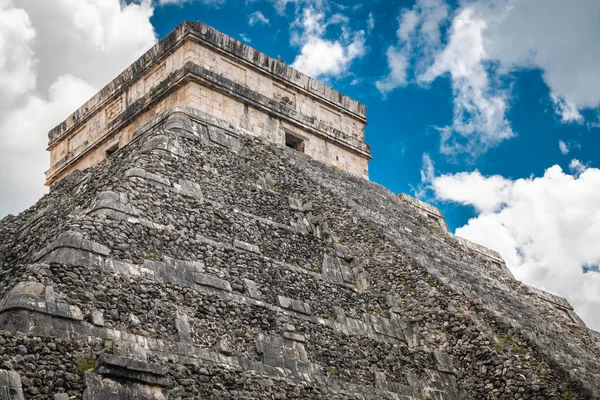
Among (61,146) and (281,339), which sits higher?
(61,146)

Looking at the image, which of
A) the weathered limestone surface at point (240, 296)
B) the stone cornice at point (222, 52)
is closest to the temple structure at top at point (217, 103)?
the stone cornice at point (222, 52)

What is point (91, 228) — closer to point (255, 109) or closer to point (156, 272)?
point (156, 272)

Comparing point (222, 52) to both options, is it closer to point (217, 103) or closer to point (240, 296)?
point (217, 103)

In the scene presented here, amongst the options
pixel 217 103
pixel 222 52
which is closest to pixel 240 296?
pixel 217 103

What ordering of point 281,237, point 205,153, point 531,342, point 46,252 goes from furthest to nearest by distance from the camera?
point 205,153
point 281,237
point 531,342
point 46,252

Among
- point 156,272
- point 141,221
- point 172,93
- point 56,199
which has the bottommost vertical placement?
point 156,272

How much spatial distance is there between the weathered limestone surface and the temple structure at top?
135 centimetres

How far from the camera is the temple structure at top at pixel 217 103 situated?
17.8 m

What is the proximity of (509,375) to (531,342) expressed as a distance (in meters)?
0.82

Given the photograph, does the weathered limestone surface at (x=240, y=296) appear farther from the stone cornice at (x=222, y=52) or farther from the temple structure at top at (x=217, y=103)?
the stone cornice at (x=222, y=52)

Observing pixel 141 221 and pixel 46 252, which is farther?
pixel 141 221

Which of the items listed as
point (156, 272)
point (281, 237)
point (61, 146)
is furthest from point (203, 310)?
point (61, 146)

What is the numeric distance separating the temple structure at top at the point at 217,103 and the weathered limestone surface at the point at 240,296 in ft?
4.44

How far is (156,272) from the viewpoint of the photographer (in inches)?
444
